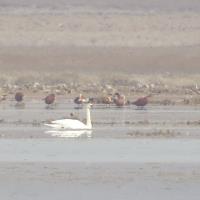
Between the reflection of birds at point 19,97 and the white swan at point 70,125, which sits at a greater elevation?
the reflection of birds at point 19,97

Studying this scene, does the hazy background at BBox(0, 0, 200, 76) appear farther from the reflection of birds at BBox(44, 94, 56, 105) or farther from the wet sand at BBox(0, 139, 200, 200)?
the wet sand at BBox(0, 139, 200, 200)

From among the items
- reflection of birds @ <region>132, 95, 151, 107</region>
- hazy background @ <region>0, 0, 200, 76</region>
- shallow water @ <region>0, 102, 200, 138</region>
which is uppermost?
hazy background @ <region>0, 0, 200, 76</region>

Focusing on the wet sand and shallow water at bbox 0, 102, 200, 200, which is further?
shallow water at bbox 0, 102, 200, 200

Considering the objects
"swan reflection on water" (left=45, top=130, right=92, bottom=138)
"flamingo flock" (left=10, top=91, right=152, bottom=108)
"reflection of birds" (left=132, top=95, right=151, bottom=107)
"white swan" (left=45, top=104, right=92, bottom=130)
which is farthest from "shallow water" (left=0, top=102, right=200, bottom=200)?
"flamingo flock" (left=10, top=91, right=152, bottom=108)

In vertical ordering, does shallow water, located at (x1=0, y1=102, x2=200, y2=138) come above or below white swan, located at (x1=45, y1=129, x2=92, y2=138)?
above

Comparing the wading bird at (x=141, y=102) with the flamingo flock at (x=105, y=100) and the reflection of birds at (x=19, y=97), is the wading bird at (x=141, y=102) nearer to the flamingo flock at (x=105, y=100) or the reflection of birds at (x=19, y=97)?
the flamingo flock at (x=105, y=100)

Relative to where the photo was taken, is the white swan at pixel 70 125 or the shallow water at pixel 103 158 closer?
the shallow water at pixel 103 158

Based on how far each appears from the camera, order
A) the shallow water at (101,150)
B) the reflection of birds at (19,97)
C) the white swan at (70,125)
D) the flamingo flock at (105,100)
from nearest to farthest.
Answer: the shallow water at (101,150)
the white swan at (70,125)
the flamingo flock at (105,100)
the reflection of birds at (19,97)

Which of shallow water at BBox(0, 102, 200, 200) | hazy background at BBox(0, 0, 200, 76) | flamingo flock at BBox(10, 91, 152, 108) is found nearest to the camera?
shallow water at BBox(0, 102, 200, 200)

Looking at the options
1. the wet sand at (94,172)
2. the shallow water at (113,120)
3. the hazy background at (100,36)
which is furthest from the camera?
the hazy background at (100,36)

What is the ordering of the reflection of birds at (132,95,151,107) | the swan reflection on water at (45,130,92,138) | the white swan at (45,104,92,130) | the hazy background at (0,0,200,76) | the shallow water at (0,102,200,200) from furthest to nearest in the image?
1. the hazy background at (0,0,200,76)
2. the reflection of birds at (132,95,151,107)
3. the white swan at (45,104,92,130)
4. the swan reflection on water at (45,130,92,138)
5. the shallow water at (0,102,200,200)

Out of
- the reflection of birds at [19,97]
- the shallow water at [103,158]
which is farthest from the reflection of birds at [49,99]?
the shallow water at [103,158]

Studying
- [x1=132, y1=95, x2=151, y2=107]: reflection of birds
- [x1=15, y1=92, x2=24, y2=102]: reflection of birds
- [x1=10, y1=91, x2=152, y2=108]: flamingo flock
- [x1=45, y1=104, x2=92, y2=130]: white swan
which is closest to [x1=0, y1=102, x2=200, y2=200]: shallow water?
[x1=45, y1=104, x2=92, y2=130]: white swan

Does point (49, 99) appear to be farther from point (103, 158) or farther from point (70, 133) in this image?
point (103, 158)
